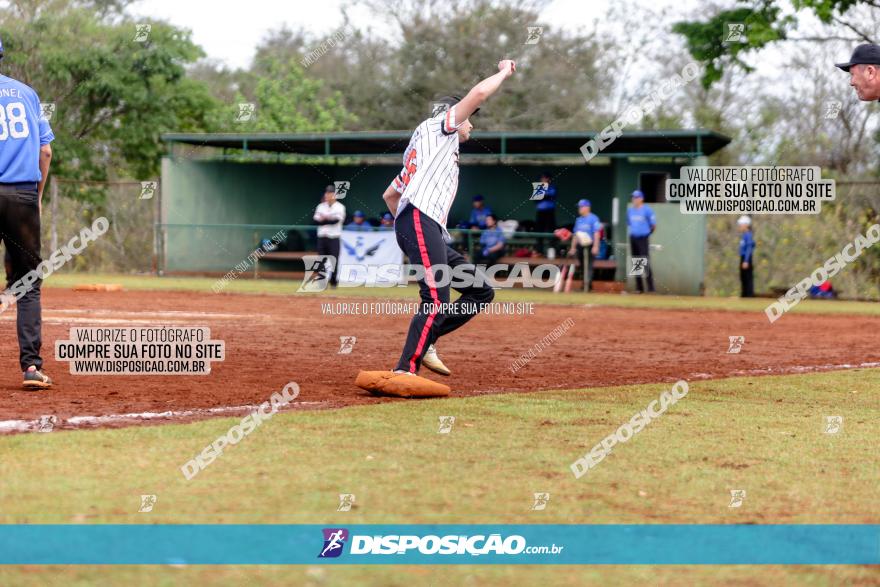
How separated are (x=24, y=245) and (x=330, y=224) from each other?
56.7ft

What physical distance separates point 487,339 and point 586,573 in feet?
33.4

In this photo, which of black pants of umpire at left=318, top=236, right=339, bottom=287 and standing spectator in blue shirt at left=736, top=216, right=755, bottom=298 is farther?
standing spectator in blue shirt at left=736, top=216, right=755, bottom=298

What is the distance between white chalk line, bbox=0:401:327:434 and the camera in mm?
7160

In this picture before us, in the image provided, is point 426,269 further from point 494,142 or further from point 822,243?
point 494,142

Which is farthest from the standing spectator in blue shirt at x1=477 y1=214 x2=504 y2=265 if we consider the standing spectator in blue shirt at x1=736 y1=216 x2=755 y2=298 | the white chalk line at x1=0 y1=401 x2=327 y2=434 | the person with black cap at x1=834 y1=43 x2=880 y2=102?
the person with black cap at x1=834 y1=43 x2=880 y2=102

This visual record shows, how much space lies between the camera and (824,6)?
28531 millimetres

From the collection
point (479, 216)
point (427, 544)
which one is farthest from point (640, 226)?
point (427, 544)

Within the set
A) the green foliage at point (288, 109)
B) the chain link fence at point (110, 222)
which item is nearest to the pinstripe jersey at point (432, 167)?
the chain link fence at point (110, 222)

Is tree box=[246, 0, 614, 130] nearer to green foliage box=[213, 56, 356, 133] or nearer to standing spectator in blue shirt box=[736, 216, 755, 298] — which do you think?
green foliage box=[213, 56, 356, 133]

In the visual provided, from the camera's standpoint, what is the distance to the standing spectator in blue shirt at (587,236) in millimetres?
27609

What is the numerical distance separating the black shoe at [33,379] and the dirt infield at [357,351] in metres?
0.12

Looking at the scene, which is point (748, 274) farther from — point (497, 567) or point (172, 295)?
point (497, 567)

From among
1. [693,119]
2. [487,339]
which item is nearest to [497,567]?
[487,339]

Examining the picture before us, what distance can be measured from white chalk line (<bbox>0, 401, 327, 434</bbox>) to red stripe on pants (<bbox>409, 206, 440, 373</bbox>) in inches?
38.3
